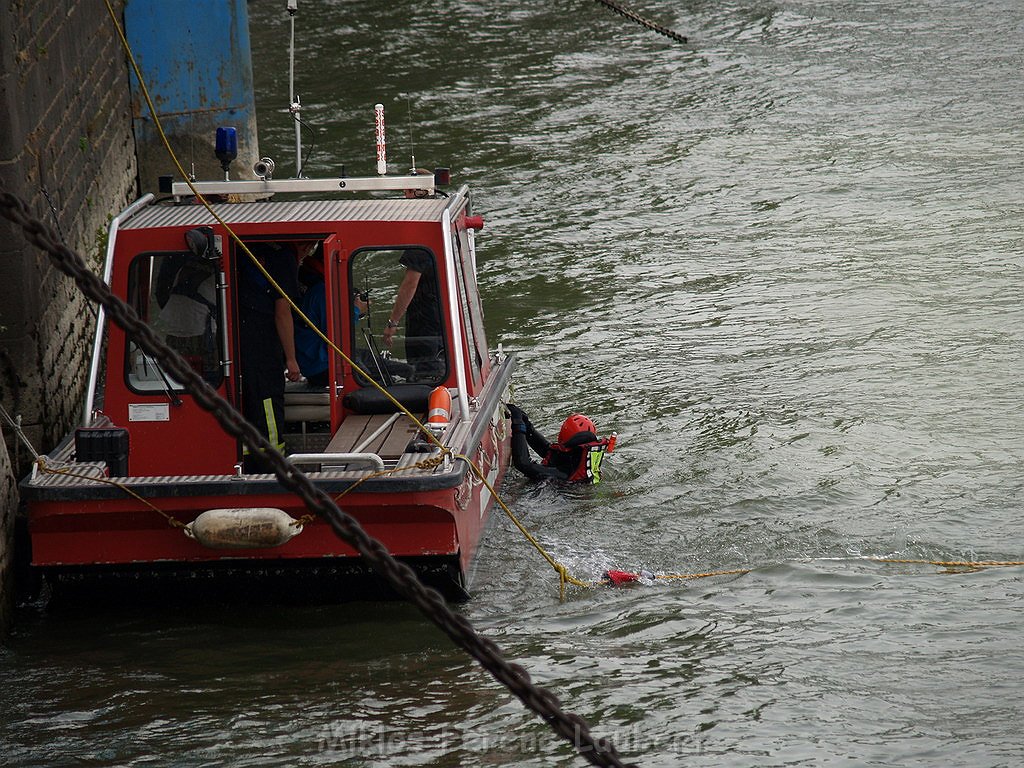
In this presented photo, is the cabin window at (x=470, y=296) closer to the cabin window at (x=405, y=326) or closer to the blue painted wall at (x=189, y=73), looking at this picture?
the cabin window at (x=405, y=326)

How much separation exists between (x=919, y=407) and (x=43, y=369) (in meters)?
6.51

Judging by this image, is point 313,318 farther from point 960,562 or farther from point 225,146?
point 960,562

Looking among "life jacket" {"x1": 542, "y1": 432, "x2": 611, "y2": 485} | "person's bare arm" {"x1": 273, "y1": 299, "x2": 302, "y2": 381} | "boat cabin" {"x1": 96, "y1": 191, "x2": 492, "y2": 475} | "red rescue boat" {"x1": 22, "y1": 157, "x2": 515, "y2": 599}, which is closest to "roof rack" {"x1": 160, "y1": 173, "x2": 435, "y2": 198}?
"red rescue boat" {"x1": 22, "y1": 157, "x2": 515, "y2": 599}

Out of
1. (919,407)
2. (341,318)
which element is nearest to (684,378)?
(919,407)

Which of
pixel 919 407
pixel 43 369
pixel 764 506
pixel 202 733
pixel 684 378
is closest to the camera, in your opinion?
pixel 202 733

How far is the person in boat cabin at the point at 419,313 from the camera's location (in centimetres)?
862

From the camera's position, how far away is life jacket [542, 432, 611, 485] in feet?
33.2

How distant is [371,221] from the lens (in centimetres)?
849

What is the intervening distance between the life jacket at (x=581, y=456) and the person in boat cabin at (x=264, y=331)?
223 cm

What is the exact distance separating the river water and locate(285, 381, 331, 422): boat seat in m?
1.29

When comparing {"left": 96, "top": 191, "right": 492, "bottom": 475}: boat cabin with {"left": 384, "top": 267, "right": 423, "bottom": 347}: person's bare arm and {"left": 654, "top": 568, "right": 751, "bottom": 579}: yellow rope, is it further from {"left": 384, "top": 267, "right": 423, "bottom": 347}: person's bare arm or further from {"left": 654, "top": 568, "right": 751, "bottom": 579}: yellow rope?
{"left": 654, "top": 568, "right": 751, "bottom": 579}: yellow rope

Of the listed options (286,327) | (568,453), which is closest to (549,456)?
(568,453)

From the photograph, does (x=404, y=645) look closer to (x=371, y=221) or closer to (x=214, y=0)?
(x=371, y=221)

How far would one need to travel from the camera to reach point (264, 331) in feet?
28.3
